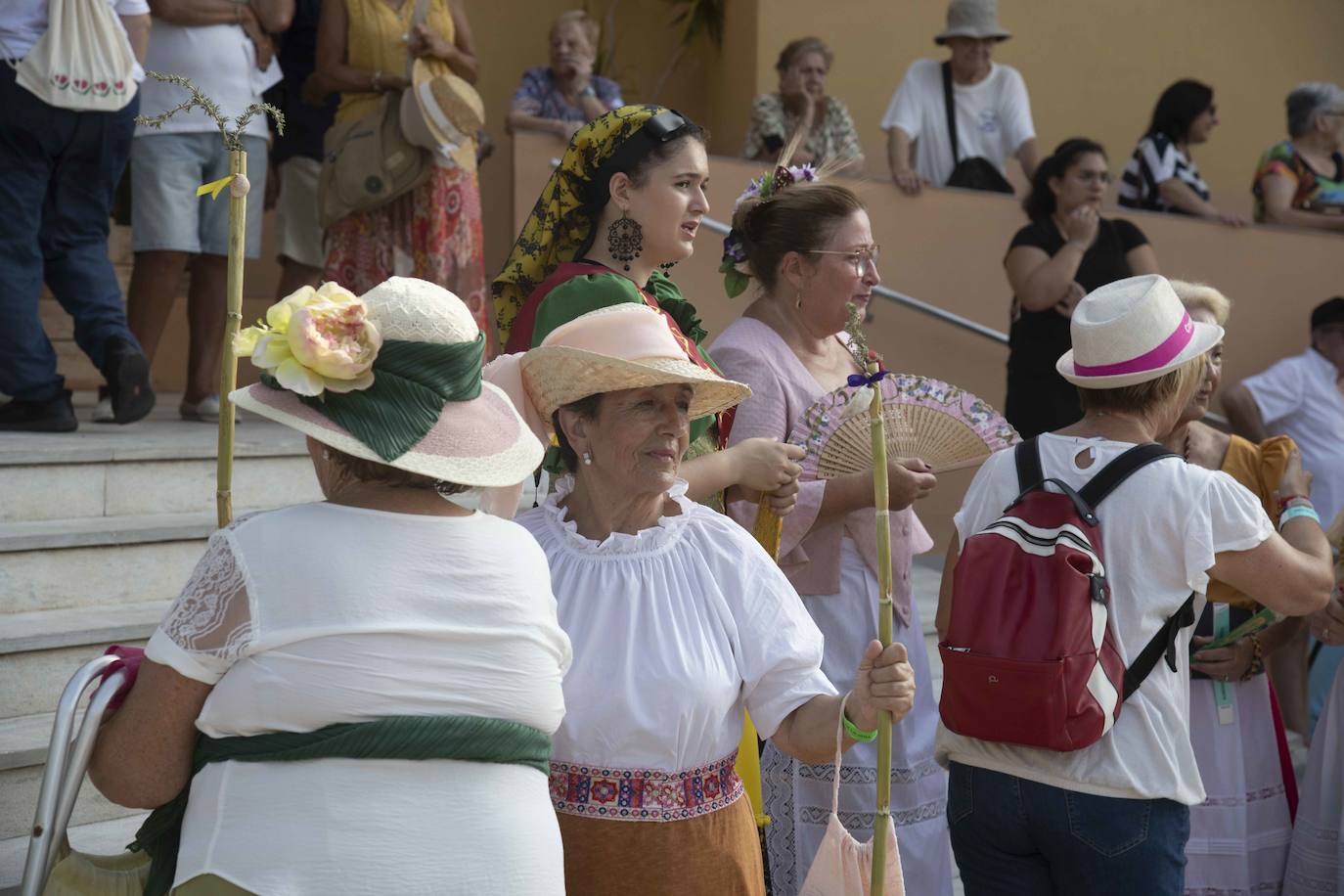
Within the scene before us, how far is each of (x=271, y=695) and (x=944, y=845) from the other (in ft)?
7.61

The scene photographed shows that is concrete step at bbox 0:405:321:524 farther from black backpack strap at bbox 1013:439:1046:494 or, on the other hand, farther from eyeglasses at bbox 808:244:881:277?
black backpack strap at bbox 1013:439:1046:494

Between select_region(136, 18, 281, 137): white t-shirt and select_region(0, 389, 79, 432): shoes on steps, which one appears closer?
select_region(0, 389, 79, 432): shoes on steps

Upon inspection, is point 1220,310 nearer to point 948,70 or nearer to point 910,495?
point 910,495

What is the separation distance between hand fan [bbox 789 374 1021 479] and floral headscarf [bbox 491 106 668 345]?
0.73 m

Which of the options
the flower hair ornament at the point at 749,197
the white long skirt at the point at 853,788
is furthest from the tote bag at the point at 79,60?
the white long skirt at the point at 853,788

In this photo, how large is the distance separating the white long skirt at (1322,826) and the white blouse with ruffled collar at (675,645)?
225 cm

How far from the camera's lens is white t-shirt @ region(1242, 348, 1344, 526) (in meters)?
7.46

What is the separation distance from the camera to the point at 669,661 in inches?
101

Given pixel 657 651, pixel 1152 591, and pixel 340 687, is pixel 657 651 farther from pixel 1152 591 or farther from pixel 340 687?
pixel 1152 591

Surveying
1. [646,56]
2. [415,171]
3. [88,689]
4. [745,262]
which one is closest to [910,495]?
[745,262]

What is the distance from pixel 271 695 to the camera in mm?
2010

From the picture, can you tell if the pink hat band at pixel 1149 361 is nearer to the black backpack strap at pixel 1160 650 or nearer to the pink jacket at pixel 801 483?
the black backpack strap at pixel 1160 650

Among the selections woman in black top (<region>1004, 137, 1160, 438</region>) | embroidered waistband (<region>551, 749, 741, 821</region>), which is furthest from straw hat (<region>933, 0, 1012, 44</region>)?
embroidered waistband (<region>551, 749, 741, 821</region>)

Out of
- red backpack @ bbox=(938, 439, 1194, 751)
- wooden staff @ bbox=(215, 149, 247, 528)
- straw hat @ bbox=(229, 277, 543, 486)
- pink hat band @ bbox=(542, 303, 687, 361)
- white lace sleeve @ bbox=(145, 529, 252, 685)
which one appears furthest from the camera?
red backpack @ bbox=(938, 439, 1194, 751)
